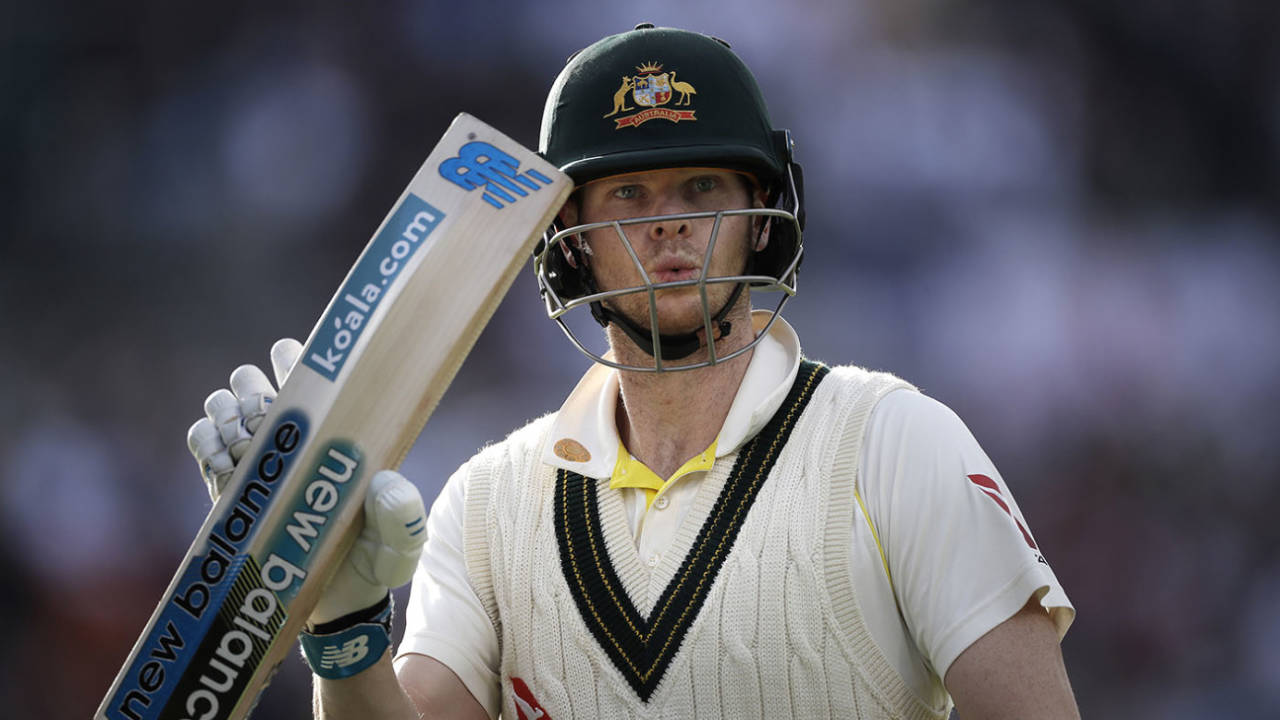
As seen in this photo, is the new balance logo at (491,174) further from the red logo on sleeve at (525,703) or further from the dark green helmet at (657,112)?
the red logo on sleeve at (525,703)

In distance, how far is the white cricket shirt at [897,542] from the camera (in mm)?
1697

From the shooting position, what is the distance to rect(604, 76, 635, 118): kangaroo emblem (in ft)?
6.59

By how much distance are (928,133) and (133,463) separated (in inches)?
113

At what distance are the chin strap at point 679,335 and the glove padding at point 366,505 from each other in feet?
1.79

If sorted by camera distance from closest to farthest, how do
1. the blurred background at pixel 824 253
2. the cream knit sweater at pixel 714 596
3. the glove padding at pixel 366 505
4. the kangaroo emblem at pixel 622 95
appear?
the glove padding at pixel 366 505 < the cream knit sweater at pixel 714 596 < the kangaroo emblem at pixel 622 95 < the blurred background at pixel 824 253

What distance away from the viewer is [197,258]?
14.1ft

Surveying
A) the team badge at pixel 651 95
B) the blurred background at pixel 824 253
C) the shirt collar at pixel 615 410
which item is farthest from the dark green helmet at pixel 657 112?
the blurred background at pixel 824 253

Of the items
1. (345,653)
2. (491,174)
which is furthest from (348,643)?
(491,174)

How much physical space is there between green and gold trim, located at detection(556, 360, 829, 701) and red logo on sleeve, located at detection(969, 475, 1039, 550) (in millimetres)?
308

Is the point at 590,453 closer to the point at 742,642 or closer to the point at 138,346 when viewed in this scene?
the point at 742,642

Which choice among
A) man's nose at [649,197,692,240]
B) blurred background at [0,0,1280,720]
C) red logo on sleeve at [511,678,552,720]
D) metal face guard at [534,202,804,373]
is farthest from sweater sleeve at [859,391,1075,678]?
blurred background at [0,0,1280,720]

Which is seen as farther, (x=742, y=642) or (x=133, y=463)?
(x=133, y=463)

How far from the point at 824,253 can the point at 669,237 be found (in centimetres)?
233

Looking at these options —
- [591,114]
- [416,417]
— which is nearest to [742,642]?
[416,417]
